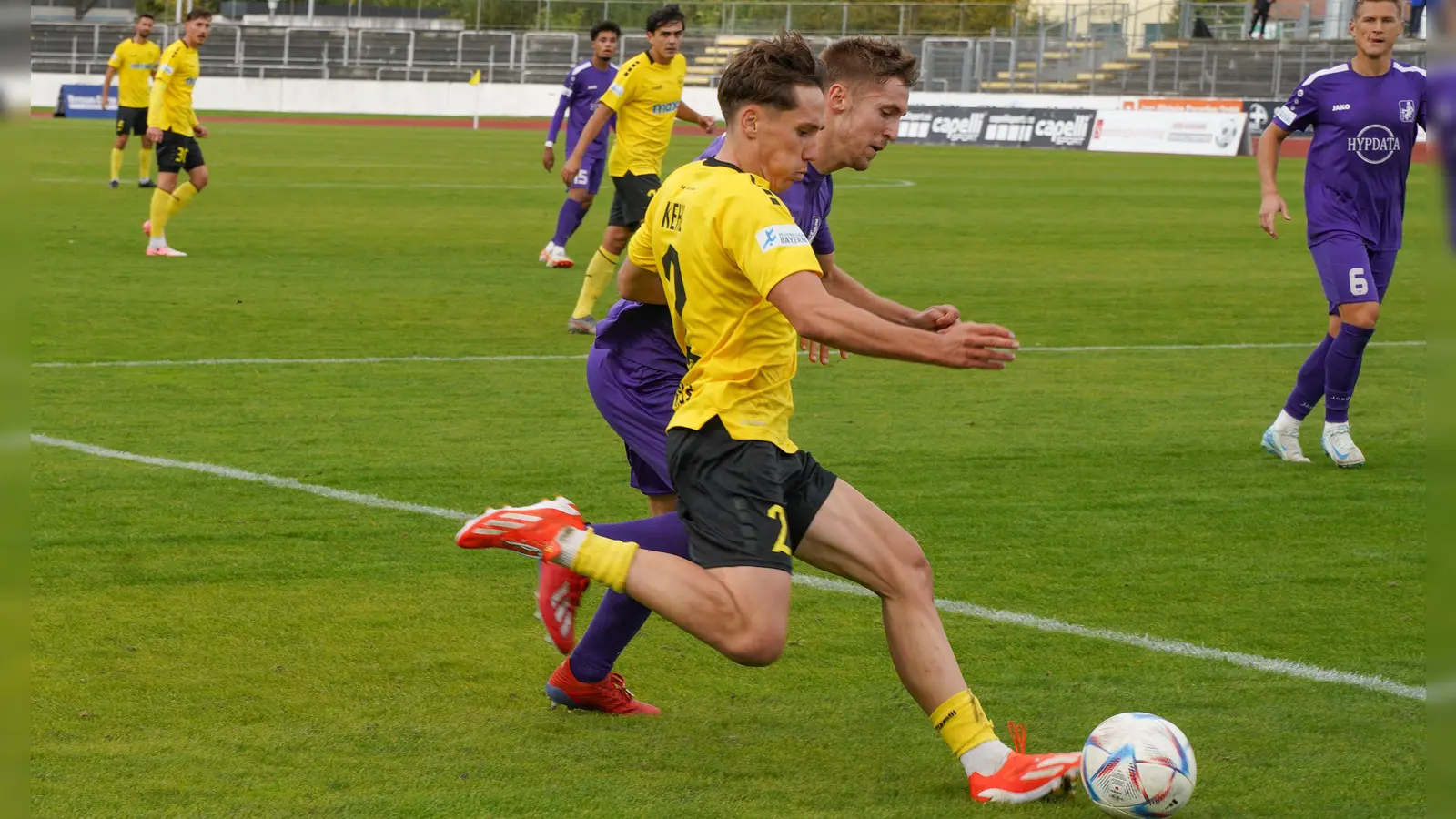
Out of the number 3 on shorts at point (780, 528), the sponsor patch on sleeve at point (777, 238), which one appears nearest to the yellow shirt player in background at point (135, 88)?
the number 3 on shorts at point (780, 528)

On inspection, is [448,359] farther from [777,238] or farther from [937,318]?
[777,238]

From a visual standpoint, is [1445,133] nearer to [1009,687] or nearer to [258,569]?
[1009,687]

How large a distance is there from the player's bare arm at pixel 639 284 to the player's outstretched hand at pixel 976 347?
3.54 ft

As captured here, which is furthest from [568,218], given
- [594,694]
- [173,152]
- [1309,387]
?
[594,694]

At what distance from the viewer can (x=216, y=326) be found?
11.5m

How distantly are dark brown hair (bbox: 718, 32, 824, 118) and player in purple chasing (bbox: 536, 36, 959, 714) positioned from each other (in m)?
0.42

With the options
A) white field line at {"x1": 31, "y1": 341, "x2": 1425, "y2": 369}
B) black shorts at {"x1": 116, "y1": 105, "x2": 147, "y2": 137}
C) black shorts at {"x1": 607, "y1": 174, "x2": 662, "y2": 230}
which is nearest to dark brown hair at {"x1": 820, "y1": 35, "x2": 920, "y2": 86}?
white field line at {"x1": 31, "y1": 341, "x2": 1425, "y2": 369}

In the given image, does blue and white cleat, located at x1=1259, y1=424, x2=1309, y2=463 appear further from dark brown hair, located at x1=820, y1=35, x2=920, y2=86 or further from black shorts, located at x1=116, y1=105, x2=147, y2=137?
black shorts, located at x1=116, y1=105, x2=147, y2=137

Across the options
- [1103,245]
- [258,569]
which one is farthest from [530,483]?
[1103,245]

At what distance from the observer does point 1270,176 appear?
8305mm

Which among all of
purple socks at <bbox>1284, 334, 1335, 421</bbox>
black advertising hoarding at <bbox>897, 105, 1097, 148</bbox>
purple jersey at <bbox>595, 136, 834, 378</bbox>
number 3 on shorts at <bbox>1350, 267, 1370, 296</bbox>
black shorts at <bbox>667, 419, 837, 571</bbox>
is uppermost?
black advertising hoarding at <bbox>897, 105, 1097, 148</bbox>

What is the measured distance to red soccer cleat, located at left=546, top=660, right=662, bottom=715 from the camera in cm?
436

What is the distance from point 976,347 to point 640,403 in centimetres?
140

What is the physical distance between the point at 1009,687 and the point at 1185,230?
53.4 ft
